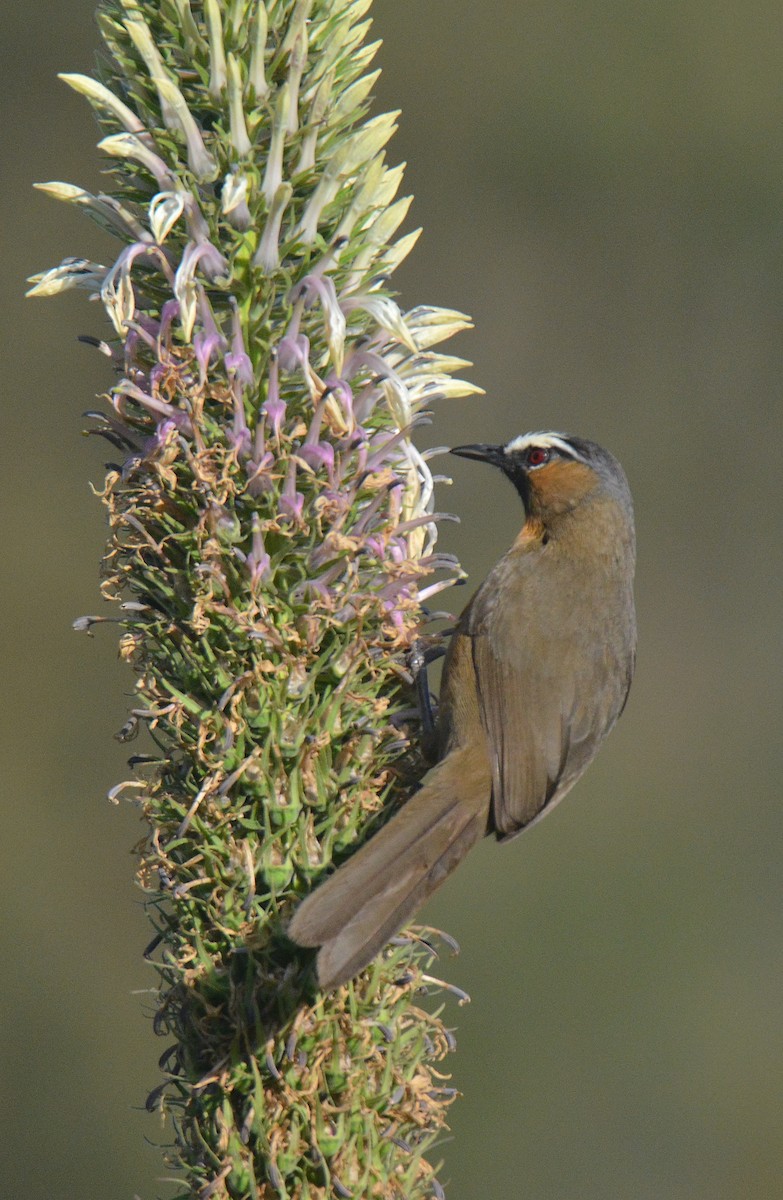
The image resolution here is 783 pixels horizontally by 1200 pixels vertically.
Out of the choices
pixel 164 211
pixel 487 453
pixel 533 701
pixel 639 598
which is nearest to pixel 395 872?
pixel 533 701

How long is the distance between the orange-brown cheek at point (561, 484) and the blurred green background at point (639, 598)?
5.71m

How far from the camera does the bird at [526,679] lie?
140 inches

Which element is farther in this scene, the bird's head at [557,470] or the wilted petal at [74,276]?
the bird's head at [557,470]

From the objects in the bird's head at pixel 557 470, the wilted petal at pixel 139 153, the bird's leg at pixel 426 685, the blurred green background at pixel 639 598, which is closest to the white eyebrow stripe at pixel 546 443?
the bird's head at pixel 557 470

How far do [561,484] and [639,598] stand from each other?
22.8ft

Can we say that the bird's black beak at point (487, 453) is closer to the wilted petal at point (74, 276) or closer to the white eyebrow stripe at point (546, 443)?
the white eyebrow stripe at point (546, 443)

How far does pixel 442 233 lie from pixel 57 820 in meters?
5.83

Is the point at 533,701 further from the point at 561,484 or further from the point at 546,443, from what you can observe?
the point at 546,443

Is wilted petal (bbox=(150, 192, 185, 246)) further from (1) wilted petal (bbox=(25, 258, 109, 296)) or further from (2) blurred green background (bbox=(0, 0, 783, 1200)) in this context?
(2) blurred green background (bbox=(0, 0, 783, 1200))

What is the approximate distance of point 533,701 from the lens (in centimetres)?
461

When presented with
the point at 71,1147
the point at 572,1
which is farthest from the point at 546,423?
the point at 71,1147

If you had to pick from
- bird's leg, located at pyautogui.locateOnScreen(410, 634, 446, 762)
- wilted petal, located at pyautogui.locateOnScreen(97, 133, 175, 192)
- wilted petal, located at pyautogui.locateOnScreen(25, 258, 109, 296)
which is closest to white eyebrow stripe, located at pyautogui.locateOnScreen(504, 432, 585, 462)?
bird's leg, located at pyautogui.locateOnScreen(410, 634, 446, 762)

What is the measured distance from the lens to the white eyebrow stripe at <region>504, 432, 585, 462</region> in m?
5.12

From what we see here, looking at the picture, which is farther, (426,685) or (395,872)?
(426,685)
